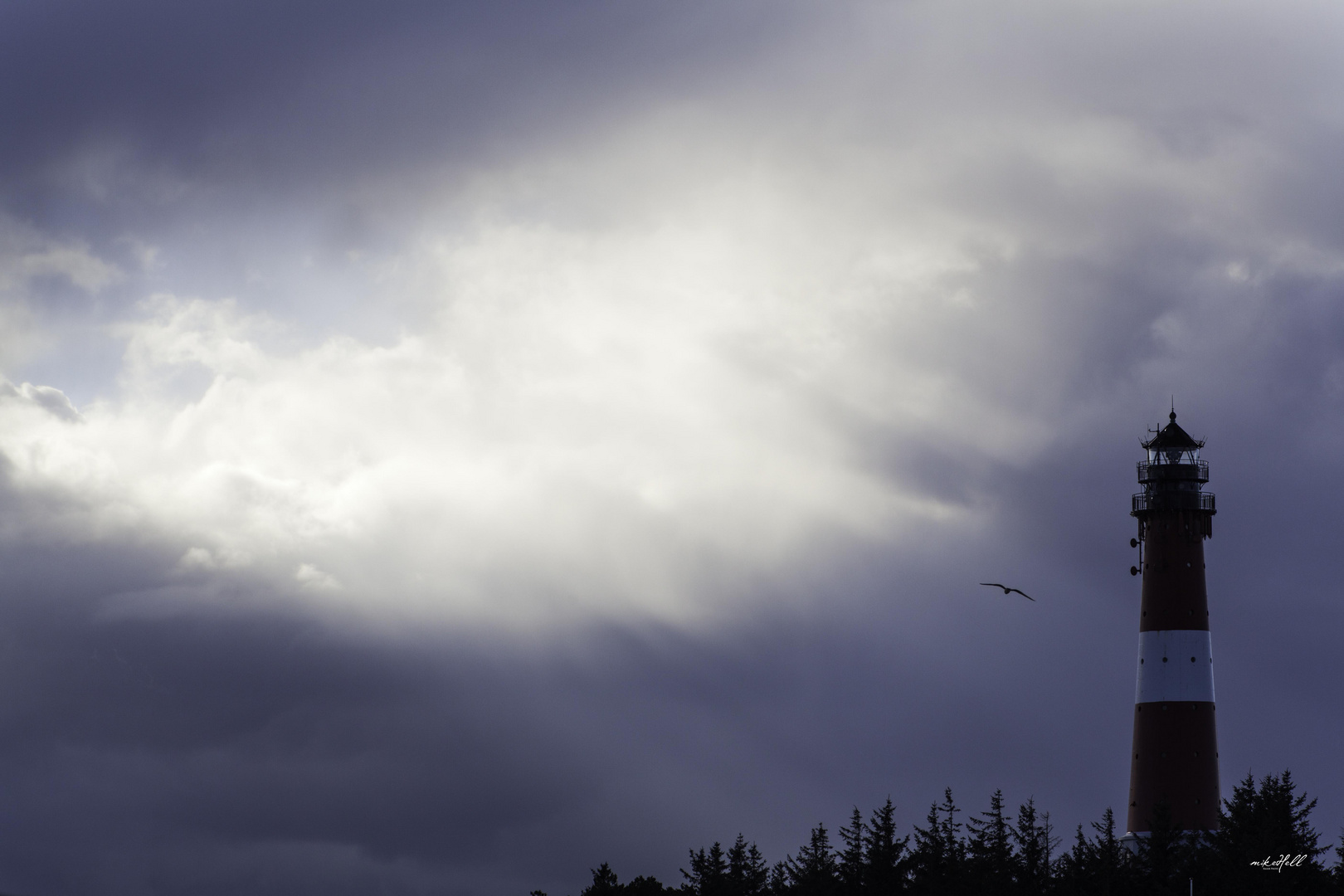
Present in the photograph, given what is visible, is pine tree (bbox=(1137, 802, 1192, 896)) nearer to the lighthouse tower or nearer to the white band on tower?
the lighthouse tower

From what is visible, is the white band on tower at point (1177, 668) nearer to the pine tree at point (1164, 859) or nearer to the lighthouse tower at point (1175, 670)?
the lighthouse tower at point (1175, 670)

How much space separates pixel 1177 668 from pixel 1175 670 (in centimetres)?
24

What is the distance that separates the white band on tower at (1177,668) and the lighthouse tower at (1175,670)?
0.06 meters

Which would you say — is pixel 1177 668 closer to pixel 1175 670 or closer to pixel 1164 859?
pixel 1175 670

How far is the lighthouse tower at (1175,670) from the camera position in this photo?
4215 inches

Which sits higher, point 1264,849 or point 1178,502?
point 1178,502

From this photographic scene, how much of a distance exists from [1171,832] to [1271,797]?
28.0 feet

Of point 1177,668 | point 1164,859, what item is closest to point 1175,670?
point 1177,668

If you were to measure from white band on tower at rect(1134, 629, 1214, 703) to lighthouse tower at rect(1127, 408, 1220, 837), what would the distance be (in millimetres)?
57

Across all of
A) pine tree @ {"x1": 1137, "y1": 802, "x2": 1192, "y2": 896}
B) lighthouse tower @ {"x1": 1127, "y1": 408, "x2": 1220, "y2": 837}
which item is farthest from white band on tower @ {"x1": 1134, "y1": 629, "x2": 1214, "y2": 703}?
pine tree @ {"x1": 1137, "y1": 802, "x2": 1192, "y2": 896}

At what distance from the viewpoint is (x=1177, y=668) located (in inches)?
4296

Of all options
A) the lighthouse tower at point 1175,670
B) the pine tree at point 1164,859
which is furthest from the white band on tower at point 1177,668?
the pine tree at point 1164,859

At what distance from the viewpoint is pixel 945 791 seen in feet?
371

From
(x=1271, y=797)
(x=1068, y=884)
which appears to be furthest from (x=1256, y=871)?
(x=1068, y=884)
